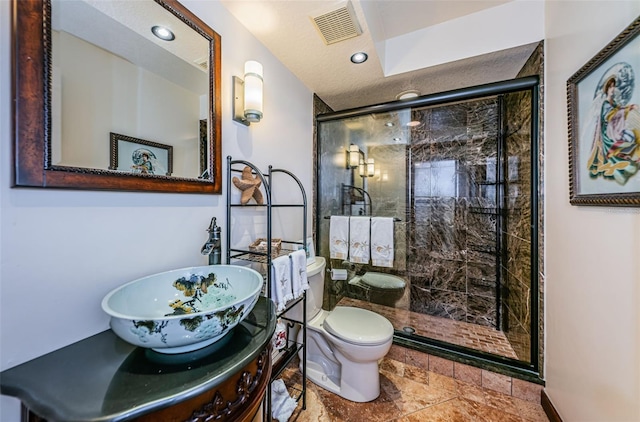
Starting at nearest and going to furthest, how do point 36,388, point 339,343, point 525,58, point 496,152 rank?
point 36,388, point 339,343, point 525,58, point 496,152

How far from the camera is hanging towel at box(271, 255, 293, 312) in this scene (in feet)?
3.72

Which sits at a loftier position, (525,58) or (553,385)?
(525,58)

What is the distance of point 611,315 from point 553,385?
29.6 inches

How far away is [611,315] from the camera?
0.88 meters

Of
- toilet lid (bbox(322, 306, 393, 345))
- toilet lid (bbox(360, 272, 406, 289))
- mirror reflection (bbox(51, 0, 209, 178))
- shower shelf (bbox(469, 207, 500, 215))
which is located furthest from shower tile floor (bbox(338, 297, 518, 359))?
mirror reflection (bbox(51, 0, 209, 178))

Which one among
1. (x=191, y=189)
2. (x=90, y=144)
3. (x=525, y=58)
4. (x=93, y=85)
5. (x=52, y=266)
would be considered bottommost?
(x=52, y=266)

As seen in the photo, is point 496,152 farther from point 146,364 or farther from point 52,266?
point 52,266

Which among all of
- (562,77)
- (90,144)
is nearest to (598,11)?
(562,77)

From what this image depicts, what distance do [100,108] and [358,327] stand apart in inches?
65.5

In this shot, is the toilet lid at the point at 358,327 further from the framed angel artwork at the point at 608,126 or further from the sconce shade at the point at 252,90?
the sconce shade at the point at 252,90

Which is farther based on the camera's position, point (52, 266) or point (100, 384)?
point (52, 266)

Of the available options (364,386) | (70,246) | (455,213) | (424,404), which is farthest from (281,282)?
(455,213)

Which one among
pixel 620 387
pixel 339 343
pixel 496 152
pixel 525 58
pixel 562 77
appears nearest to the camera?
pixel 620 387

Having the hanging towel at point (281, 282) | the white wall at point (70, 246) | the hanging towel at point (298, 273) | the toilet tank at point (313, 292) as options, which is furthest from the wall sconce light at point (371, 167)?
the white wall at point (70, 246)
